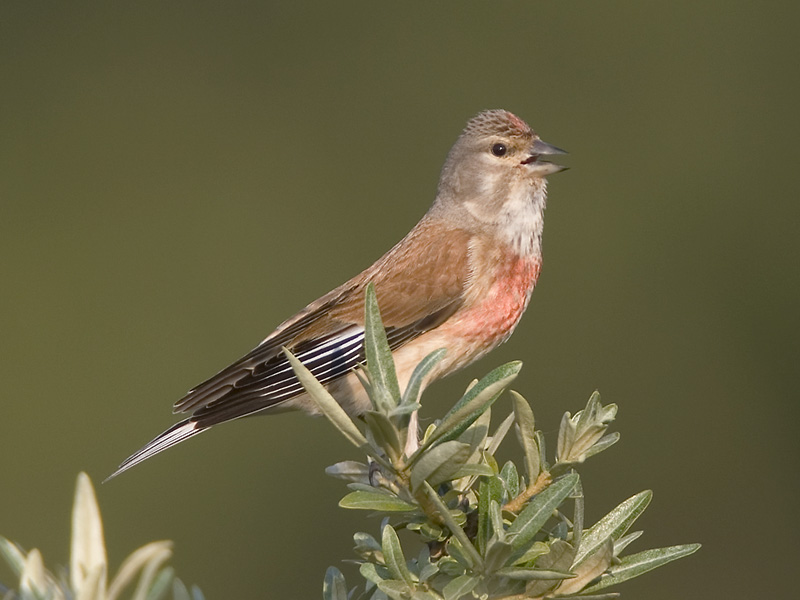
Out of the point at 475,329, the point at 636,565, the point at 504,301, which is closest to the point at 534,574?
the point at 636,565

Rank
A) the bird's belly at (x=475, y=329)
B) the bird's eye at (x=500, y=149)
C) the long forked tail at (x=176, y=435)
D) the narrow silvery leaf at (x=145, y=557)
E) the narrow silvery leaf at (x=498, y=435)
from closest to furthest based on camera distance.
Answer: the narrow silvery leaf at (x=145, y=557) → the narrow silvery leaf at (x=498, y=435) → the long forked tail at (x=176, y=435) → the bird's belly at (x=475, y=329) → the bird's eye at (x=500, y=149)

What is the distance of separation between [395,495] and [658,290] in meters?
4.72

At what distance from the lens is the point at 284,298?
638 centimetres

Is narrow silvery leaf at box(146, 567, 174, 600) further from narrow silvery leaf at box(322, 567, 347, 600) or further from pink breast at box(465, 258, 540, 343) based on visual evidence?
pink breast at box(465, 258, 540, 343)

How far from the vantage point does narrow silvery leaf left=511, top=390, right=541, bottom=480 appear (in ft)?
6.16

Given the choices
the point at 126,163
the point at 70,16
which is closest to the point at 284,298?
the point at 126,163

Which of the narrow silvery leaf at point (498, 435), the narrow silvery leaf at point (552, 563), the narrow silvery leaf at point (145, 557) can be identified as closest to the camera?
the narrow silvery leaf at point (145, 557)

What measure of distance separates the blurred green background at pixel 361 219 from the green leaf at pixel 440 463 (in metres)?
3.84

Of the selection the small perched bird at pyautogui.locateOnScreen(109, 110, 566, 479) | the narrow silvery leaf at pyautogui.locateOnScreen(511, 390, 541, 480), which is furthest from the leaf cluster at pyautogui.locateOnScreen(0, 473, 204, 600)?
the small perched bird at pyautogui.locateOnScreen(109, 110, 566, 479)

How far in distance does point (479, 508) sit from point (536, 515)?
130mm

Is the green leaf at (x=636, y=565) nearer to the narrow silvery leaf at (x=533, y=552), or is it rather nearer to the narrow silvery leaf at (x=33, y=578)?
the narrow silvery leaf at (x=533, y=552)

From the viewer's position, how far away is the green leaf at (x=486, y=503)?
5.60 ft

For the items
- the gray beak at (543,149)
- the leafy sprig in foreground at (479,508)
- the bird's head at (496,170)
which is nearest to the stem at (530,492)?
the leafy sprig in foreground at (479,508)

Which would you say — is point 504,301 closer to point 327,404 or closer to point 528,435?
point 528,435
